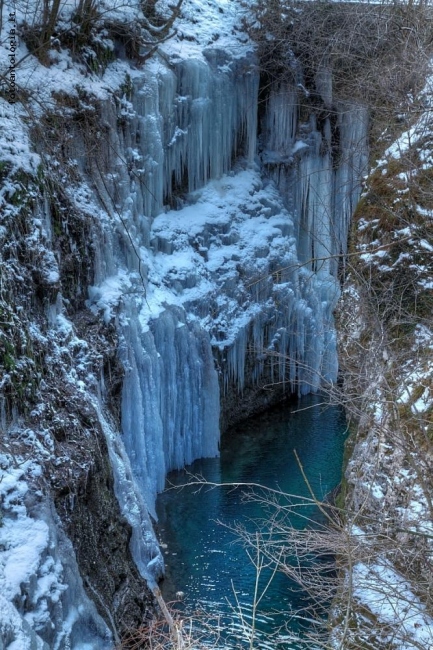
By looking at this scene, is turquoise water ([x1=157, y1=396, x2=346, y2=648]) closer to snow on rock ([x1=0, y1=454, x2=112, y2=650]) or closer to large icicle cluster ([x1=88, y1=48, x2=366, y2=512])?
large icicle cluster ([x1=88, y1=48, x2=366, y2=512])

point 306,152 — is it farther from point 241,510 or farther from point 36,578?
point 36,578

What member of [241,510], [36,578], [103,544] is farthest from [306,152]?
[36,578]

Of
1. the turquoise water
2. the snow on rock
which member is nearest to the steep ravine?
the snow on rock

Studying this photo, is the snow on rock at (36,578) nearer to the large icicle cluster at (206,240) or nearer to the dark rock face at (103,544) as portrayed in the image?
the dark rock face at (103,544)

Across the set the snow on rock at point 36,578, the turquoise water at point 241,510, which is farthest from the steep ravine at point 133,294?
the turquoise water at point 241,510

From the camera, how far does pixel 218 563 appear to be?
10016 millimetres

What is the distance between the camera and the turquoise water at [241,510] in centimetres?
909

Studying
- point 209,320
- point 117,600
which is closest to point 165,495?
point 209,320

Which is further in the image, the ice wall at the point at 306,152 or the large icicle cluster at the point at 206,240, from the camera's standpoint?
the ice wall at the point at 306,152

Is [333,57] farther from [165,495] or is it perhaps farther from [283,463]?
[165,495]

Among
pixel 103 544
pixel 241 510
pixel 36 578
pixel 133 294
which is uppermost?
pixel 133 294

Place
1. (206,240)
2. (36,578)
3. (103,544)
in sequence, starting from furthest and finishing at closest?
1. (206,240)
2. (103,544)
3. (36,578)

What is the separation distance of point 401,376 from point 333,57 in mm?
10346

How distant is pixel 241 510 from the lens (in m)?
11.4
